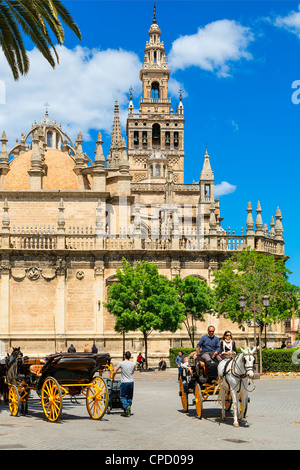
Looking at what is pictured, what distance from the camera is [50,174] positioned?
160 ft

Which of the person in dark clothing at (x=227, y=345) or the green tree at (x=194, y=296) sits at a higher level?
the green tree at (x=194, y=296)

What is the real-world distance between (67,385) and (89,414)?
2.82ft

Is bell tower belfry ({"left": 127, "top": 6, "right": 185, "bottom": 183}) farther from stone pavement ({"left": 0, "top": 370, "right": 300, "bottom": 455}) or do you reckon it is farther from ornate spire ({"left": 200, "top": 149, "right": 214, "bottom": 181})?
stone pavement ({"left": 0, "top": 370, "right": 300, "bottom": 455})

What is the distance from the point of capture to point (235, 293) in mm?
35969

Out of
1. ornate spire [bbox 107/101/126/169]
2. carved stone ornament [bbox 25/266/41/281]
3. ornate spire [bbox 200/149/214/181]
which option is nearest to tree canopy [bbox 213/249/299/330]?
carved stone ornament [bbox 25/266/41/281]

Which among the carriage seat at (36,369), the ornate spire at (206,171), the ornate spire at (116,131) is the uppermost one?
the ornate spire at (116,131)

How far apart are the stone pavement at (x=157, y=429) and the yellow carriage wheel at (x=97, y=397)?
0.74 feet

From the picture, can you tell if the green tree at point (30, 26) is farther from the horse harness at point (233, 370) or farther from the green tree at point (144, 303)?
the green tree at point (144, 303)

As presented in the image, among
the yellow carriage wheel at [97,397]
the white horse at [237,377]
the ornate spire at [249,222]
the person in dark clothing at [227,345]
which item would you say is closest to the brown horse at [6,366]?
the yellow carriage wheel at [97,397]

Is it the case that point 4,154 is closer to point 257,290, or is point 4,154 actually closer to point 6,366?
point 257,290

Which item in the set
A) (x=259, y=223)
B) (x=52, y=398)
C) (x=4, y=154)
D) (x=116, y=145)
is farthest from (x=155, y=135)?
(x=52, y=398)

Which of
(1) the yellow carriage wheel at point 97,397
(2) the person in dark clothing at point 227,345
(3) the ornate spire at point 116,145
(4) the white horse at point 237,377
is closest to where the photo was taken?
(4) the white horse at point 237,377

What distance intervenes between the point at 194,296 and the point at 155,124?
5385cm

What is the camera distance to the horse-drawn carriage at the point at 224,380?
13.1 meters
